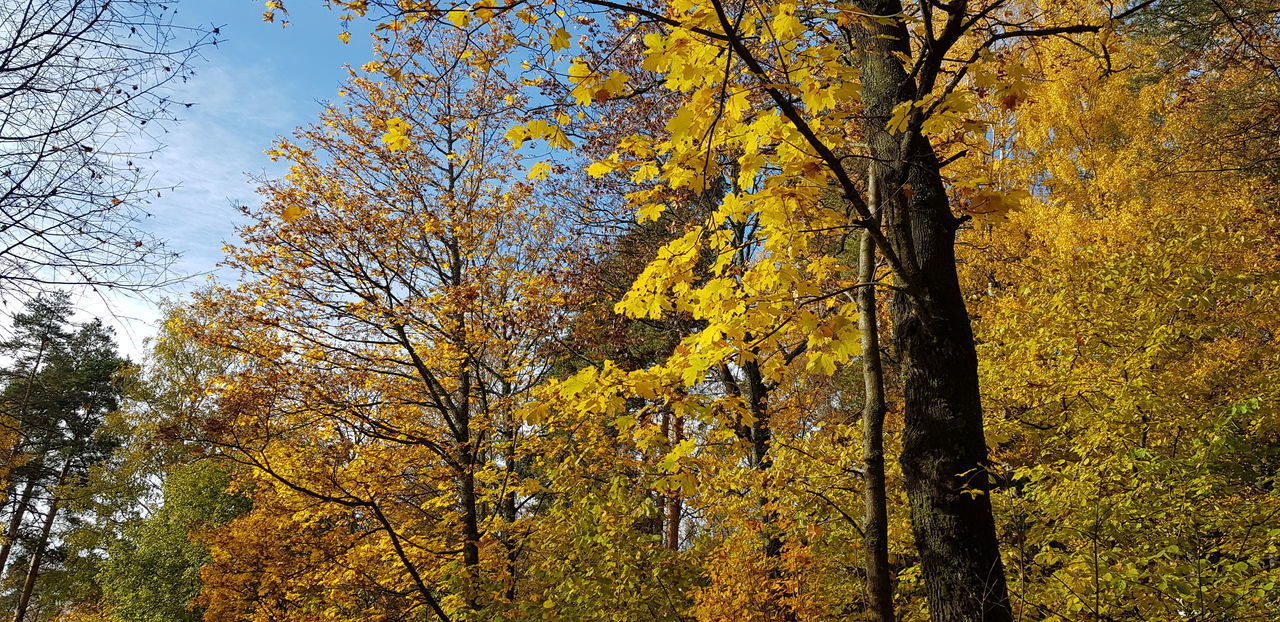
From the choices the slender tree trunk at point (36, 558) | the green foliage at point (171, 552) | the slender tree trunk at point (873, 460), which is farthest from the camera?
the slender tree trunk at point (36, 558)

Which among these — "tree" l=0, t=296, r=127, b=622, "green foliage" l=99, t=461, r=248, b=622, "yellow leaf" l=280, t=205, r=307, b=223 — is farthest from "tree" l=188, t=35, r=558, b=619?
"tree" l=0, t=296, r=127, b=622

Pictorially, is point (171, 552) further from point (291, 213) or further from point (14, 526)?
point (291, 213)

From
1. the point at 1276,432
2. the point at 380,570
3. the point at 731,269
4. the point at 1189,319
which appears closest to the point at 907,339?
the point at 731,269

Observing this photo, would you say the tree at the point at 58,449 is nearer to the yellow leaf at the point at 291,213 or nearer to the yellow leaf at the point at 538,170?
the yellow leaf at the point at 291,213

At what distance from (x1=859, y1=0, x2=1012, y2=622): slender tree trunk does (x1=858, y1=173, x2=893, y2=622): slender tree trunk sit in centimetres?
28

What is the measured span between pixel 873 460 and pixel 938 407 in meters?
0.67

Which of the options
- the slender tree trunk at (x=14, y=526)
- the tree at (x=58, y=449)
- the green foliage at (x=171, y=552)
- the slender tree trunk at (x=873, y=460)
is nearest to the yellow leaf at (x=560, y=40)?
the slender tree trunk at (x=873, y=460)

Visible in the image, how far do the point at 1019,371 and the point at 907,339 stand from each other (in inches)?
230

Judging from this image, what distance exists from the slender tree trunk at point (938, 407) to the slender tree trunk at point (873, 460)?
0.28 meters

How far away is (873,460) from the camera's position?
310 cm

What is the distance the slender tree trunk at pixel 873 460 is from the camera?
2922 millimetres

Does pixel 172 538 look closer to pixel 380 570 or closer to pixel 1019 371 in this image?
pixel 380 570

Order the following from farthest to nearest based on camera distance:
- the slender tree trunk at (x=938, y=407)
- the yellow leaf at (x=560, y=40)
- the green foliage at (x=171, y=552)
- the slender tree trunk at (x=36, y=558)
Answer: the slender tree trunk at (x=36, y=558) → the green foliage at (x=171, y=552) → the slender tree trunk at (x=938, y=407) → the yellow leaf at (x=560, y=40)

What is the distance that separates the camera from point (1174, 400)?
6047 mm
